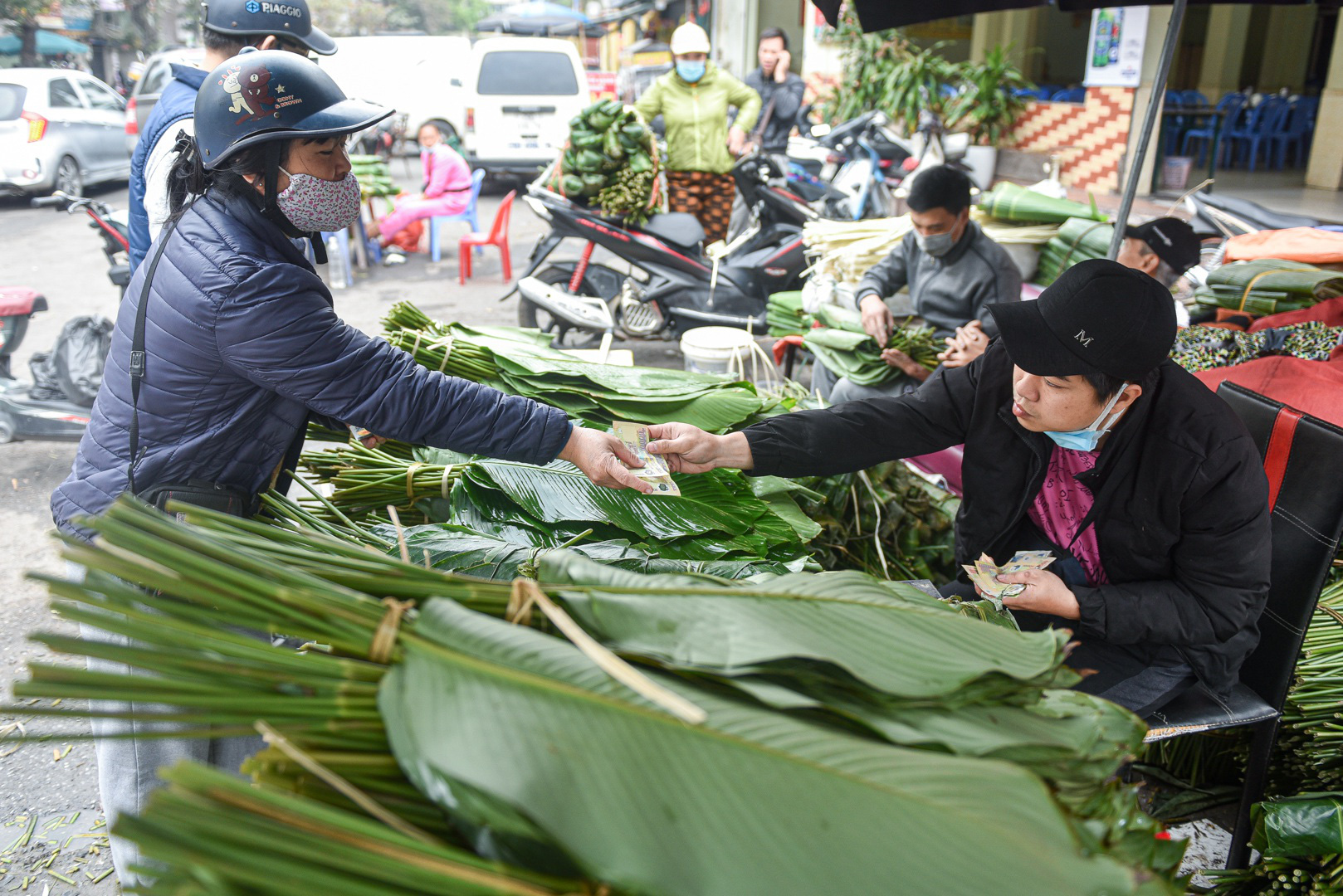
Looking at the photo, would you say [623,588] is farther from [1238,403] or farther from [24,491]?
[24,491]

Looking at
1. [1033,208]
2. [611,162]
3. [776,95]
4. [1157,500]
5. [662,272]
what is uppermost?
[776,95]

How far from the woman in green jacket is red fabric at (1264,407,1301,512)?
5.35 metres

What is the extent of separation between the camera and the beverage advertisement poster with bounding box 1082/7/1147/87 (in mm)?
9914

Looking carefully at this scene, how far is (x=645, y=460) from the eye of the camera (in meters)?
2.03

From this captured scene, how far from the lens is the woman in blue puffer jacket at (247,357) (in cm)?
174

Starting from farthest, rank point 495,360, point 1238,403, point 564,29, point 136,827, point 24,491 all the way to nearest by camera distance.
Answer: point 564,29 < point 24,491 < point 495,360 < point 1238,403 < point 136,827

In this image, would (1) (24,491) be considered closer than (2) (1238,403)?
No

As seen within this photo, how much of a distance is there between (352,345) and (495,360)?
0.76m

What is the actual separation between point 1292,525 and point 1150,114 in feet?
5.38

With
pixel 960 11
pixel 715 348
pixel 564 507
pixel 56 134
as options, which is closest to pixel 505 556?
pixel 564 507

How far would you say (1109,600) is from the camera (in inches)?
A: 74.9

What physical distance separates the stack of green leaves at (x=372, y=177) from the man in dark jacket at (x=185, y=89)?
18.6 ft

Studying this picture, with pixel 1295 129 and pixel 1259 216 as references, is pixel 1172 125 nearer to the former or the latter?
pixel 1295 129

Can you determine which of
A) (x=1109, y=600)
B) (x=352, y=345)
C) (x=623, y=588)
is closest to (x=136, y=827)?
(x=623, y=588)
